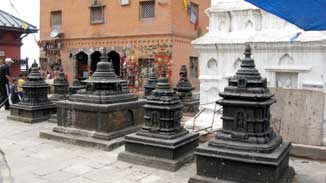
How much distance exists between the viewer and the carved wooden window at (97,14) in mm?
20297

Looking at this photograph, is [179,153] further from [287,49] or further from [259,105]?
[287,49]

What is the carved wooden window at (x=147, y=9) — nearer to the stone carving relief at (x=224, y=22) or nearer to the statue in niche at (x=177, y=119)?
the stone carving relief at (x=224, y=22)

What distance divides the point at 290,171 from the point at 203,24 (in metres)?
16.3

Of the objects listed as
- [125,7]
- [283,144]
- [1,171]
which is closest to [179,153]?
[283,144]

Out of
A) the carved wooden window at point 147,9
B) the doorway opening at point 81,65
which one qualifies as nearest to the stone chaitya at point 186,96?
the carved wooden window at point 147,9

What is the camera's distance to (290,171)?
18.4 ft

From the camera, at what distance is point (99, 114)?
7766 mm

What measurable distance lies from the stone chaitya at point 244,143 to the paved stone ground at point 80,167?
675 millimetres

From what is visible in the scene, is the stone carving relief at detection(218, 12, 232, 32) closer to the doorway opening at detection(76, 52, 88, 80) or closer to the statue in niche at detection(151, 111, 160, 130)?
the statue in niche at detection(151, 111, 160, 130)

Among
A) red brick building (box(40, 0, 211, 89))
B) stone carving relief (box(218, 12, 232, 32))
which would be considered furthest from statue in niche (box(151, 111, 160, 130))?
red brick building (box(40, 0, 211, 89))

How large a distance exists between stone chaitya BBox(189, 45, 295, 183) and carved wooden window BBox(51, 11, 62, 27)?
19402 millimetres

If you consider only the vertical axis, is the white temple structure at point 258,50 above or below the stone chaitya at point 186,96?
above

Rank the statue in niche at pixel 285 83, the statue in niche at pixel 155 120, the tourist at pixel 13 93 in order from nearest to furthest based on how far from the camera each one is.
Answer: the statue in niche at pixel 155 120, the statue in niche at pixel 285 83, the tourist at pixel 13 93

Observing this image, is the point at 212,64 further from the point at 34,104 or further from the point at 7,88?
→ the point at 7,88
